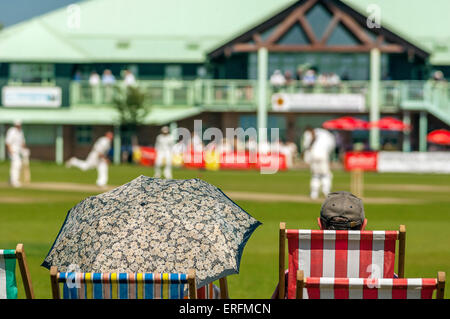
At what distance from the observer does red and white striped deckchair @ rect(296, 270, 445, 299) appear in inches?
174

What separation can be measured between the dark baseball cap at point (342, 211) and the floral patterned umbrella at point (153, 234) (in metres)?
0.58

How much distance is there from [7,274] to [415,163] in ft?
129

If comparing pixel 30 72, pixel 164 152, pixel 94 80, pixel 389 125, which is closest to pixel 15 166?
pixel 164 152

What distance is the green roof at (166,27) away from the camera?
55.9 m

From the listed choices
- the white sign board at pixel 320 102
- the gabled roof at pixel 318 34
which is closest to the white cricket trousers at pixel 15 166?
the white sign board at pixel 320 102

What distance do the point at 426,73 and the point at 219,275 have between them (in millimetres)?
51506

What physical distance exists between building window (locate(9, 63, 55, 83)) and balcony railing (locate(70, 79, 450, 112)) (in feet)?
10.1

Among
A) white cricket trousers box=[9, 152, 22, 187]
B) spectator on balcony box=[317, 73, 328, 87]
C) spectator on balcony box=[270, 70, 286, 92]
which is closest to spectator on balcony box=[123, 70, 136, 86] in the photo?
spectator on balcony box=[270, 70, 286, 92]

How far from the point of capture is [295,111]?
5128 centimetres

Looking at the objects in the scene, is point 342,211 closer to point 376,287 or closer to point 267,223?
point 376,287

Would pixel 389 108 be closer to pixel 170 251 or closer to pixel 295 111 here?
pixel 295 111

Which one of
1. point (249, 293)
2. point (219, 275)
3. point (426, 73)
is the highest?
point (426, 73)

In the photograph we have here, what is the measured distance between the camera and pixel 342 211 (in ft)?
19.1

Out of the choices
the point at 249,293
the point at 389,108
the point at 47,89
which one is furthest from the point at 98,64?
the point at 249,293
